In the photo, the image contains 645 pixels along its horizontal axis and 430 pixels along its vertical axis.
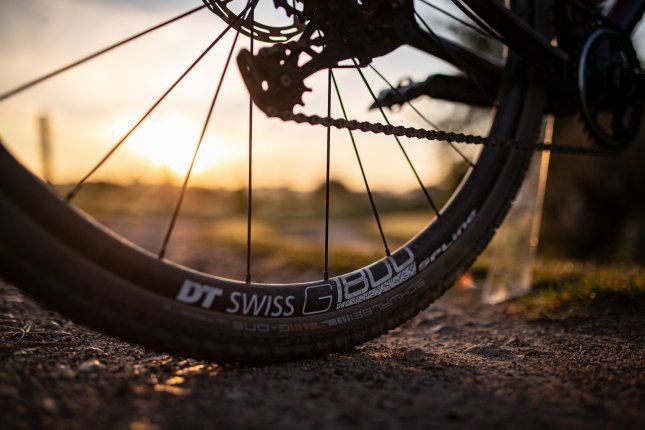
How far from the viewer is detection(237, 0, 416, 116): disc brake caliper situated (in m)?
1.72

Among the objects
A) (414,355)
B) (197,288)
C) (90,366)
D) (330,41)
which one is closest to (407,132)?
(330,41)

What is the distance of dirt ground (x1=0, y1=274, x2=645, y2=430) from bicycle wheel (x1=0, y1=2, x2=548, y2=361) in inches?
5.4

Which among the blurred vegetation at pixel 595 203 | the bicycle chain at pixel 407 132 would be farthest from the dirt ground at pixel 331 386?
the blurred vegetation at pixel 595 203

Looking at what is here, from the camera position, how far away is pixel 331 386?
150 cm

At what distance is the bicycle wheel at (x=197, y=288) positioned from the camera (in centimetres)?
136

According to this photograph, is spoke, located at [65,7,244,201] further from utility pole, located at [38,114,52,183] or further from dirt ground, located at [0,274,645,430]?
utility pole, located at [38,114,52,183]

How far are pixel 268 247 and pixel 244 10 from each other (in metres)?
5.64

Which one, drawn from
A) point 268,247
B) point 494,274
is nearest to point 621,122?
point 494,274

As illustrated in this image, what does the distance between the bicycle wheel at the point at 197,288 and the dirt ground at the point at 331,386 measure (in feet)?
0.45

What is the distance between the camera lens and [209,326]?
60.2 inches

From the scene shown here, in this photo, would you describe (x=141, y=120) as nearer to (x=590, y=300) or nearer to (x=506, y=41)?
(x=506, y=41)

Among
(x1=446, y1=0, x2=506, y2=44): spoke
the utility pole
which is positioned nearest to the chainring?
(x1=446, y1=0, x2=506, y2=44): spoke

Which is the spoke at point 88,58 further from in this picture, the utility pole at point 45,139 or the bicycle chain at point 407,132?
the utility pole at point 45,139

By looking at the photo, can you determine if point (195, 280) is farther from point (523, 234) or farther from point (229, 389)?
point (523, 234)
